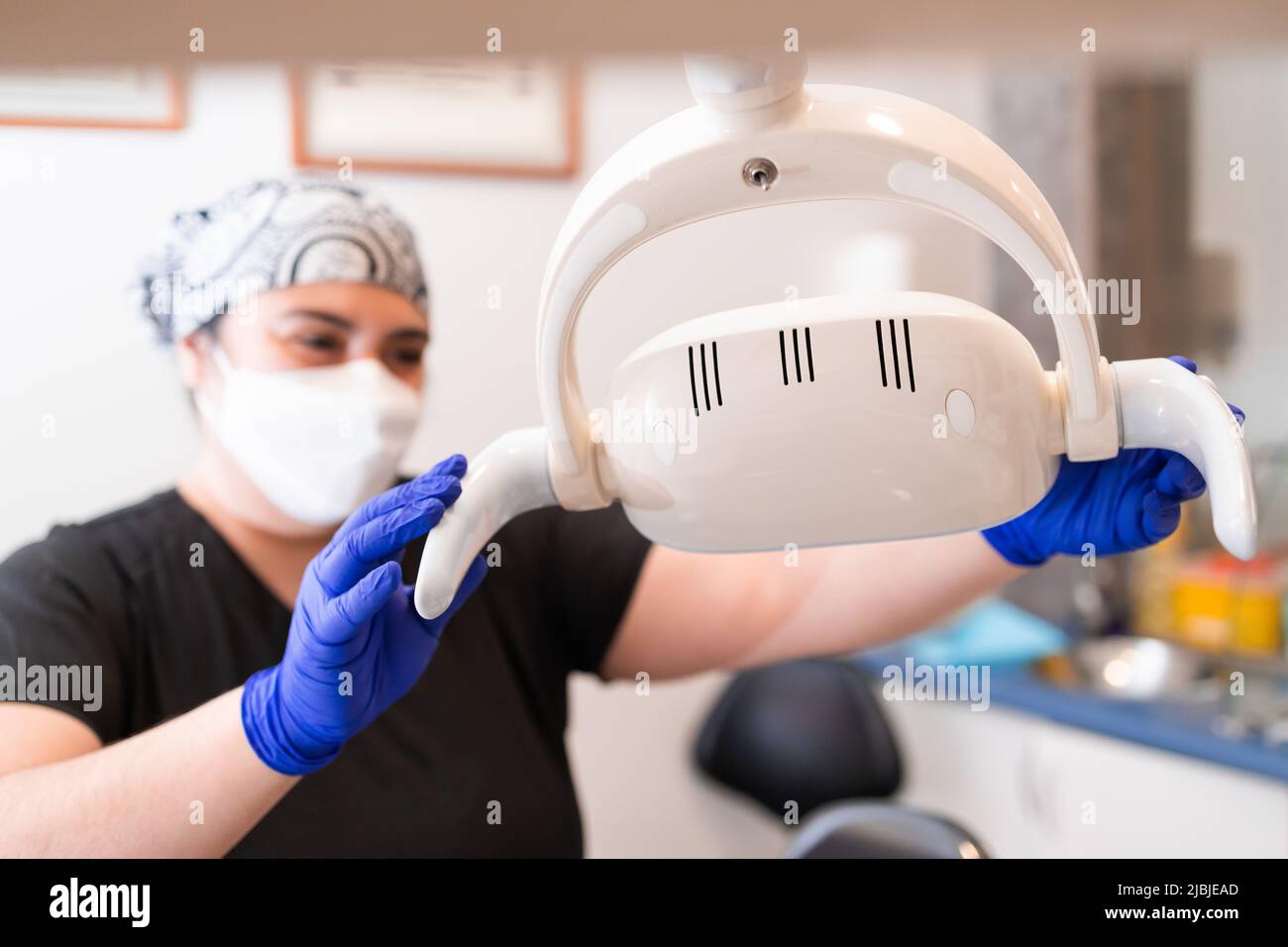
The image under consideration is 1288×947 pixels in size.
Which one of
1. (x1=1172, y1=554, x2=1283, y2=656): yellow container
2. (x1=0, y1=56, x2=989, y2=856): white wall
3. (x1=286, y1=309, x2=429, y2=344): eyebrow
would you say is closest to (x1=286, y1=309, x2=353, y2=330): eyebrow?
(x1=286, y1=309, x2=429, y2=344): eyebrow

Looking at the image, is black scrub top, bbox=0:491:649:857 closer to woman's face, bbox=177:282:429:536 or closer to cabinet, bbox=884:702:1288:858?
woman's face, bbox=177:282:429:536

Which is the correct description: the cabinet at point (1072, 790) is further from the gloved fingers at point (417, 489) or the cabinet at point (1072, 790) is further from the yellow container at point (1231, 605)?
the gloved fingers at point (417, 489)

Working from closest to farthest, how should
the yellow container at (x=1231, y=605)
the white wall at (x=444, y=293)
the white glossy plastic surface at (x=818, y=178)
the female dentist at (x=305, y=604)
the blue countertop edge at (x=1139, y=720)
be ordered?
the white glossy plastic surface at (x=818, y=178) → the female dentist at (x=305, y=604) → the white wall at (x=444, y=293) → the blue countertop edge at (x=1139, y=720) → the yellow container at (x=1231, y=605)

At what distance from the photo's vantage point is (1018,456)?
16.0 inches

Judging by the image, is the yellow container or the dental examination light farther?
the yellow container

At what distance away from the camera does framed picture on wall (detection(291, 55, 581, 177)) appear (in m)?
0.98

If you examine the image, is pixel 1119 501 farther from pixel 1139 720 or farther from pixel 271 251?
pixel 1139 720

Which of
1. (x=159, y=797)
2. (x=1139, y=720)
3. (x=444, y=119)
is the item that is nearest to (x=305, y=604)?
(x=159, y=797)

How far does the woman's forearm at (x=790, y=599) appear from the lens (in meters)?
0.74

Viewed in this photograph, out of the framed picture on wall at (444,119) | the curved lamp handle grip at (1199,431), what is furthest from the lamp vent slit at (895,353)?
the framed picture on wall at (444,119)

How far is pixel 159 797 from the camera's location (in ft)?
1.89

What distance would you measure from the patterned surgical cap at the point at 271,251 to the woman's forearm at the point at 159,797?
315mm

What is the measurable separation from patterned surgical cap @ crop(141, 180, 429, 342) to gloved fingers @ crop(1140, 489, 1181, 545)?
51cm

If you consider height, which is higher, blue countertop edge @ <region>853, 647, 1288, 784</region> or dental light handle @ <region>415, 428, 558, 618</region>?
dental light handle @ <region>415, 428, 558, 618</region>
